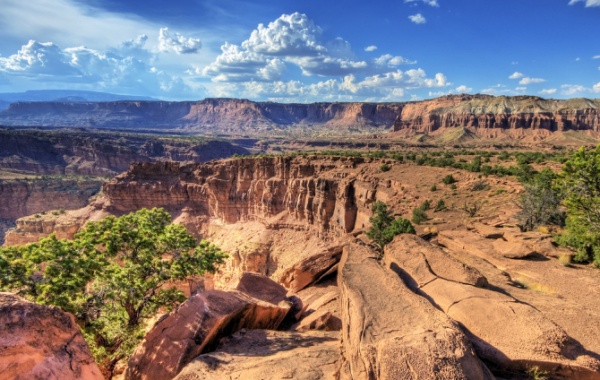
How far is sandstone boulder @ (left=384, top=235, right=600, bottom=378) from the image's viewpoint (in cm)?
955

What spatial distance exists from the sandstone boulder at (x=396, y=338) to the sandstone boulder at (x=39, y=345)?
7.96 meters

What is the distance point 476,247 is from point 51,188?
347 feet

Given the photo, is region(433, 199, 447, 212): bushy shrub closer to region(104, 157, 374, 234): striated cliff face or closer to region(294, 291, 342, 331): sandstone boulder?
region(104, 157, 374, 234): striated cliff face

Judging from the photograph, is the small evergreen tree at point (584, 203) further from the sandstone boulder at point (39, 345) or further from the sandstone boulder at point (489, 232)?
the sandstone boulder at point (39, 345)

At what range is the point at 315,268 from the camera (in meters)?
24.4

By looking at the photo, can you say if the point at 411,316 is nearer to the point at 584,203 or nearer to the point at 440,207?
the point at 584,203

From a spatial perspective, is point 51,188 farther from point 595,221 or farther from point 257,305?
point 595,221

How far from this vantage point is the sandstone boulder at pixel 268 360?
36.5 ft

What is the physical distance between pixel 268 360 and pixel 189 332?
3632mm

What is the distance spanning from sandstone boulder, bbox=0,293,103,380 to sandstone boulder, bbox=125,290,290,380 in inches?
95.9

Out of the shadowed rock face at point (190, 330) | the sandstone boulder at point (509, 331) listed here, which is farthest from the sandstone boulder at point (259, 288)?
the sandstone boulder at point (509, 331)

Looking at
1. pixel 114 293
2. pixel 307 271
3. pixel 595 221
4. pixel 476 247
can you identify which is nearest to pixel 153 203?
pixel 307 271

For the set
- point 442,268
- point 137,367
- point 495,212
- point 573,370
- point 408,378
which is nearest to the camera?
point 408,378

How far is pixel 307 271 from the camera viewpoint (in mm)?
24625
